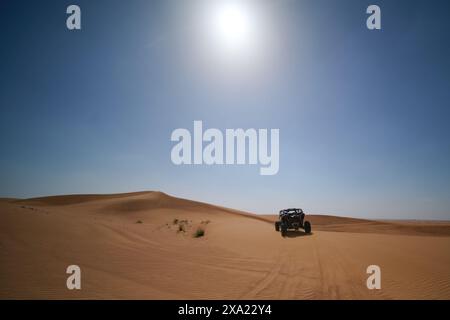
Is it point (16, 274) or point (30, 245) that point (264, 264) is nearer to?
point (16, 274)

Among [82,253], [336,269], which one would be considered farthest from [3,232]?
[336,269]

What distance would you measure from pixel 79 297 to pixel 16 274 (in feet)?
7.94

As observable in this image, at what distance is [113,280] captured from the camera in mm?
7340

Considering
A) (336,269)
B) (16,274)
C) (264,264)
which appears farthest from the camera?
(264,264)

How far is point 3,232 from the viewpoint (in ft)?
35.1
